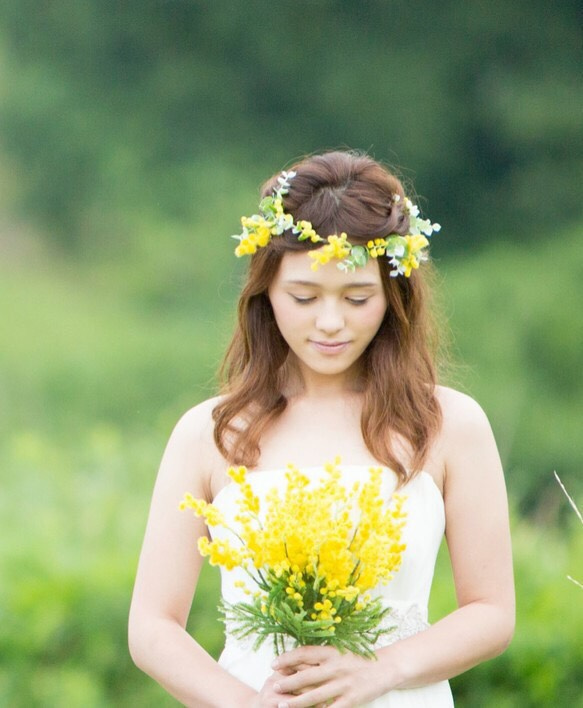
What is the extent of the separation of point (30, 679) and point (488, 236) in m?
7.44

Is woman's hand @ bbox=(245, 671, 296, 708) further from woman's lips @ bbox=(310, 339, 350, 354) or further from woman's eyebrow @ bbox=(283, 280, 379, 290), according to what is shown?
woman's eyebrow @ bbox=(283, 280, 379, 290)

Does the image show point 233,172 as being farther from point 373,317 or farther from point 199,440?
point 373,317

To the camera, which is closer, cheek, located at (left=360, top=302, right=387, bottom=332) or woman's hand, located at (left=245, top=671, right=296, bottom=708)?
woman's hand, located at (left=245, top=671, right=296, bottom=708)

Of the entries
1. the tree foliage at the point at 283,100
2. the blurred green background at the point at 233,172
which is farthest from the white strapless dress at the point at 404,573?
the tree foliage at the point at 283,100

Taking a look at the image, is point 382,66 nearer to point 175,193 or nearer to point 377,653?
point 175,193

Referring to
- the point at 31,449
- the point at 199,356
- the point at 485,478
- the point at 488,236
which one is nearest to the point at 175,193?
the point at 199,356

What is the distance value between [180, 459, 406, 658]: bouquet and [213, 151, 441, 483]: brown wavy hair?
42 centimetres

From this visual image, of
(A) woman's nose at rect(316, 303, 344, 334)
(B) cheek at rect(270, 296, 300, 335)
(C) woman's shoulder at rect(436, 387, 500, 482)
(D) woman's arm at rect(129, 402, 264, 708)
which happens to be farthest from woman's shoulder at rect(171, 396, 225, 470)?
(C) woman's shoulder at rect(436, 387, 500, 482)

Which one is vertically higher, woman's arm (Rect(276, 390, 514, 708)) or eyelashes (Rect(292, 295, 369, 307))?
eyelashes (Rect(292, 295, 369, 307))

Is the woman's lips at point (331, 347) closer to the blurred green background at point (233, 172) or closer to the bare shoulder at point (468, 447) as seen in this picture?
the bare shoulder at point (468, 447)

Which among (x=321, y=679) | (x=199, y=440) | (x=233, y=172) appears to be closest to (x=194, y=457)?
(x=199, y=440)

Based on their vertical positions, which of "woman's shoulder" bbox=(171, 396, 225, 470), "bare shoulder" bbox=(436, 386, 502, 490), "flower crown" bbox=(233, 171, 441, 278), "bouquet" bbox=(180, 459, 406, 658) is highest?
"flower crown" bbox=(233, 171, 441, 278)

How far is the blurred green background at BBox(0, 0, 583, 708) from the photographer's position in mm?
10859

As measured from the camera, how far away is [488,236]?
11781 mm
